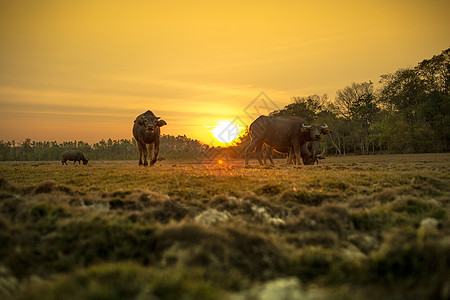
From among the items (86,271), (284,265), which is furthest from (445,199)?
(86,271)

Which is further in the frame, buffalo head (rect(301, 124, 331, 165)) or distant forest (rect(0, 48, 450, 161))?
distant forest (rect(0, 48, 450, 161))

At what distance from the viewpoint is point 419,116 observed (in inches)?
1914

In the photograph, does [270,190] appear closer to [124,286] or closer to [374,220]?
[374,220]

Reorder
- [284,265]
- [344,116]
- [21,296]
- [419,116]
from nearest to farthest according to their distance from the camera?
1. [21,296]
2. [284,265]
3. [419,116]
4. [344,116]

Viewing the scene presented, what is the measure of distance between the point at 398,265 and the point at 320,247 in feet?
2.70

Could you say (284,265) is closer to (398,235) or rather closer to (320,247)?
(320,247)

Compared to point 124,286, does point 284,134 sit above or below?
above

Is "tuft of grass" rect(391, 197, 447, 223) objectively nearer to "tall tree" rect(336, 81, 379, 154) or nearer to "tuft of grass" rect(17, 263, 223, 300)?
"tuft of grass" rect(17, 263, 223, 300)

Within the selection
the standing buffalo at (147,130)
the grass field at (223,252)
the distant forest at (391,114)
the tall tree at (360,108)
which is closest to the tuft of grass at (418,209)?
the grass field at (223,252)

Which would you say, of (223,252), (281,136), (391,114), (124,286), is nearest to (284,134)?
(281,136)

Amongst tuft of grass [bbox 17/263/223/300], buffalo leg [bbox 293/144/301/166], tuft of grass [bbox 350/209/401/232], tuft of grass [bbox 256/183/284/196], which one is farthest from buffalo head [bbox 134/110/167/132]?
tuft of grass [bbox 17/263/223/300]

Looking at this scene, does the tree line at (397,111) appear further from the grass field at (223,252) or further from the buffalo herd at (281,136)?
the grass field at (223,252)

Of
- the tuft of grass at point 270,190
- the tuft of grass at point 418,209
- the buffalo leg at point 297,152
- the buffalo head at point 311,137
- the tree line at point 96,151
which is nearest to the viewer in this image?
the tuft of grass at point 418,209

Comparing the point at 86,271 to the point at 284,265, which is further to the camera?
the point at 284,265
